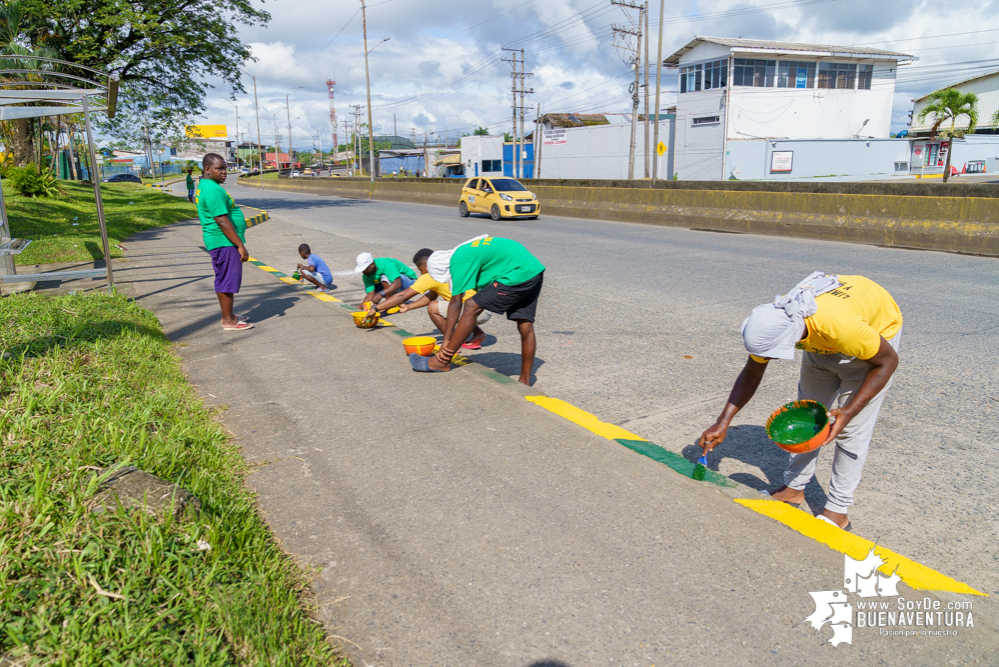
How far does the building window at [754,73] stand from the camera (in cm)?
4625

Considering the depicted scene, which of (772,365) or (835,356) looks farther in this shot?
(772,365)

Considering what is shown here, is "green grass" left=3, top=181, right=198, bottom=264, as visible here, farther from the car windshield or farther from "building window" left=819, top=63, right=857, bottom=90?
"building window" left=819, top=63, right=857, bottom=90

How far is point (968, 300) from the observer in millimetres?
8078

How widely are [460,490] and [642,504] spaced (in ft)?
2.89

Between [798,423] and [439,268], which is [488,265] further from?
[798,423]

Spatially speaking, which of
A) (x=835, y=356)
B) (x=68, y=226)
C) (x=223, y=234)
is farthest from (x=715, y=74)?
(x=835, y=356)

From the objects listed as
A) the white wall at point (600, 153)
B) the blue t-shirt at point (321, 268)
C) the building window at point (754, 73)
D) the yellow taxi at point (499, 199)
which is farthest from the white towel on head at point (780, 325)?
the building window at point (754, 73)

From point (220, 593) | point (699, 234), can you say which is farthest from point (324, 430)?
point (699, 234)

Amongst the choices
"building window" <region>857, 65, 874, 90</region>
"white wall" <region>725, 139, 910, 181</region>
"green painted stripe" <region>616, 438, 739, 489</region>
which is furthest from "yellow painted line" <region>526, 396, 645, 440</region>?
"building window" <region>857, 65, 874, 90</region>

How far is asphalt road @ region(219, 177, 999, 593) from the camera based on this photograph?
350 centimetres

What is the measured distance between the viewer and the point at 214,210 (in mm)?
6641

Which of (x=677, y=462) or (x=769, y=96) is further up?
(x=769, y=96)

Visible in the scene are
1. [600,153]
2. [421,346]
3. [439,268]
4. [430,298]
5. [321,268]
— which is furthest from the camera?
[600,153]

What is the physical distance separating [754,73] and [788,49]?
3322 millimetres
